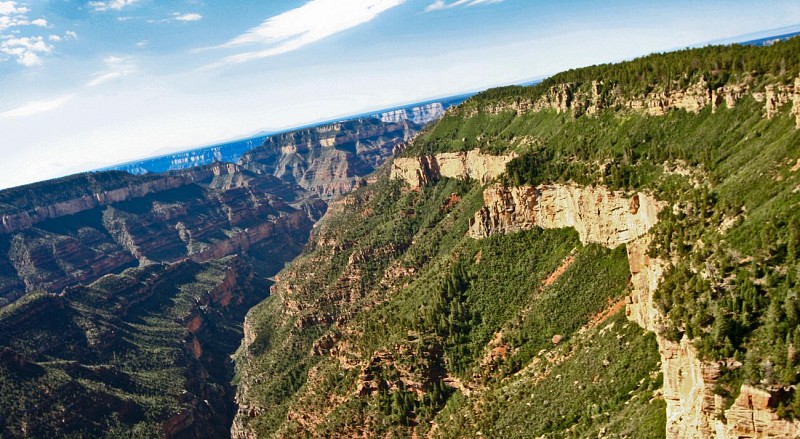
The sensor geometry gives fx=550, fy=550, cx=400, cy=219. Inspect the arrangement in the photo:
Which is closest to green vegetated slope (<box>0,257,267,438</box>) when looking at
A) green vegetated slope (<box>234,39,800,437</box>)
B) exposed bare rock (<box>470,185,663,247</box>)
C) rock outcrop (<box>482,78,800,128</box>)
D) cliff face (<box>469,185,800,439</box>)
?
green vegetated slope (<box>234,39,800,437</box>)

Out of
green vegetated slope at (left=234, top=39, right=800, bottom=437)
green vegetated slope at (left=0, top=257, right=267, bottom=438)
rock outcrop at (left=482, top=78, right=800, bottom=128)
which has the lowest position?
green vegetated slope at (left=0, top=257, right=267, bottom=438)

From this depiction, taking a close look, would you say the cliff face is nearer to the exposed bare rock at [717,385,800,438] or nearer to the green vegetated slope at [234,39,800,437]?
the exposed bare rock at [717,385,800,438]

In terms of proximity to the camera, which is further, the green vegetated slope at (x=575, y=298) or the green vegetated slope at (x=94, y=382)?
the green vegetated slope at (x=94, y=382)

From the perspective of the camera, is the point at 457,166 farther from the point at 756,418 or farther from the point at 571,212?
the point at 756,418

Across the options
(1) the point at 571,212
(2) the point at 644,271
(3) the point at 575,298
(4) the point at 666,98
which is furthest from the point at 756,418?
(4) the point at 666,98

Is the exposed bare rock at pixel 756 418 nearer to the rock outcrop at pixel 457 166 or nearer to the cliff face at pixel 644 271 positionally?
the cliff face at pixel 644 271

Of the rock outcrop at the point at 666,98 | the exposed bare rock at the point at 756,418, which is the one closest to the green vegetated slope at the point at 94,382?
the rock outcrop at the point at 666,98
